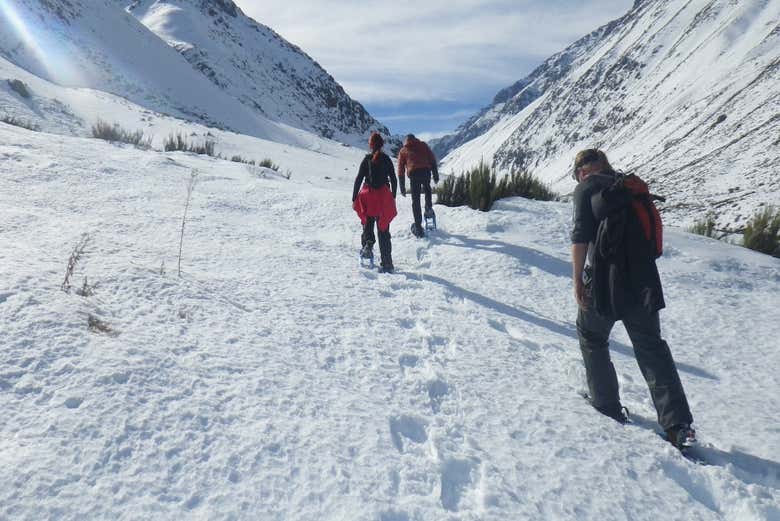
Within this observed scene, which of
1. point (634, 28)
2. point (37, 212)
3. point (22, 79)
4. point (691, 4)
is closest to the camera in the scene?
point (37, 212)

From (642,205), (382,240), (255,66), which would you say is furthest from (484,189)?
(255,66)

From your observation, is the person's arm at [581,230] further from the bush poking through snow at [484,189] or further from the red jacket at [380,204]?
the bush poking through snow at [484,189]

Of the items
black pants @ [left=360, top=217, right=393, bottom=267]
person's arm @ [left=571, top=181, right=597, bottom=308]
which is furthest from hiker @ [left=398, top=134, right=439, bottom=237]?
person's arm @ [left=571, top=181, right=597, bottom=308]

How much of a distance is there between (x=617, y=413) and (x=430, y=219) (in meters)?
4.78

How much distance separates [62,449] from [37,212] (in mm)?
3755

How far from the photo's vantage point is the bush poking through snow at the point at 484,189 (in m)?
7.79

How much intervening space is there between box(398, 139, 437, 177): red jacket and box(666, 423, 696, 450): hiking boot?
497 cm

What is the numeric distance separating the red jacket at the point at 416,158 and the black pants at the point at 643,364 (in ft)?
14.6

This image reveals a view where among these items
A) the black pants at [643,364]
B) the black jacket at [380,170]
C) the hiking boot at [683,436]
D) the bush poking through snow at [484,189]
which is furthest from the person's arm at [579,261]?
the bush poking through snow at [484,189]

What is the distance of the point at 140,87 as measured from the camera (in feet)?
93.2

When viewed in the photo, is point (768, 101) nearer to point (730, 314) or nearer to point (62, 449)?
point (730, 314)

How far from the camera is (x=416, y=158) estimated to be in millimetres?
6984

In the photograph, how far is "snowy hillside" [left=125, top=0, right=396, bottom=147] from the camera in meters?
57.2

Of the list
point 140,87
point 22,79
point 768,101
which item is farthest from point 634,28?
point 22,79
